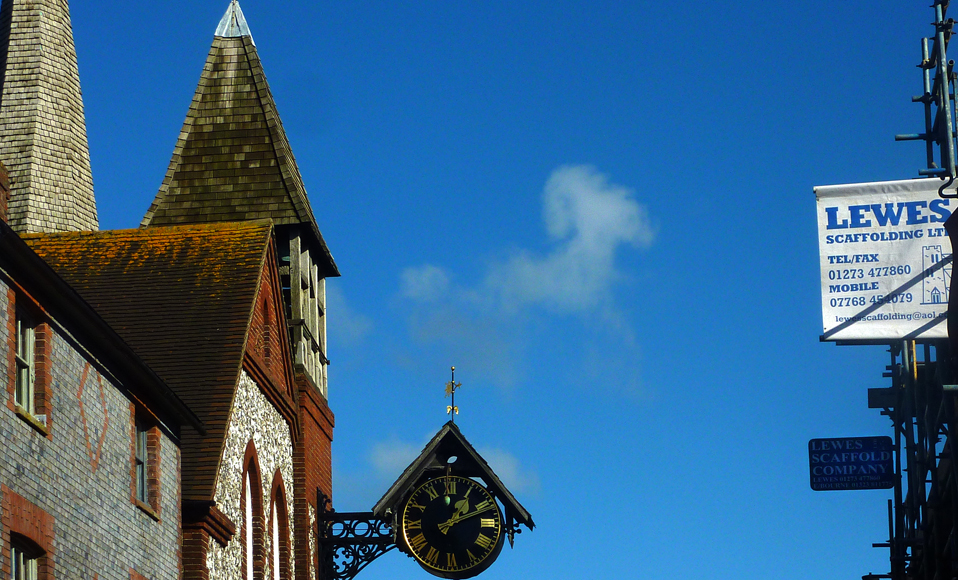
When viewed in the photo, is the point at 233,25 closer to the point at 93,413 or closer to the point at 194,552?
the point at 194,552

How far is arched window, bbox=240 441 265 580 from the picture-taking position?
25.1 m

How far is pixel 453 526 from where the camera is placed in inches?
1211

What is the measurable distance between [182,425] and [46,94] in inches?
1308

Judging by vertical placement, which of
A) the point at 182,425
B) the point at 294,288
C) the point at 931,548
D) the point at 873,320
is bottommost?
the point at 931,548

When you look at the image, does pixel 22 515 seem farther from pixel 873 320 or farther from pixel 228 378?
pixel 873 320

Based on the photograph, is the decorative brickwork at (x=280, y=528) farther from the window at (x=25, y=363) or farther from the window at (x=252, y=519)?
the window at (x=25, y=363)

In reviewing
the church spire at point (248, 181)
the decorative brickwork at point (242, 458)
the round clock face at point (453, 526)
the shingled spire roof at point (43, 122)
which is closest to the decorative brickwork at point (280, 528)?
the decorative brickwork at point (242, 458)

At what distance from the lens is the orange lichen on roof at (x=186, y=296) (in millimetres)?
23438

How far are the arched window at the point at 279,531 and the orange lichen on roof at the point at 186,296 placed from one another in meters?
3.85

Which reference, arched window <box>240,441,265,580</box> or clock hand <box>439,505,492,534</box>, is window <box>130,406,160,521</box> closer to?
arched window <box>240,441,265,580</box>

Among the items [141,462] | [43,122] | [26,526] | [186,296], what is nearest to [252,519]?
[186,296]

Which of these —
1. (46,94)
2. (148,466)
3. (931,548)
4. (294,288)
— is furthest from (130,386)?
(46,94)

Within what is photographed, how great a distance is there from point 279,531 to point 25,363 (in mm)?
11136

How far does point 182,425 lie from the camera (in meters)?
22.6
